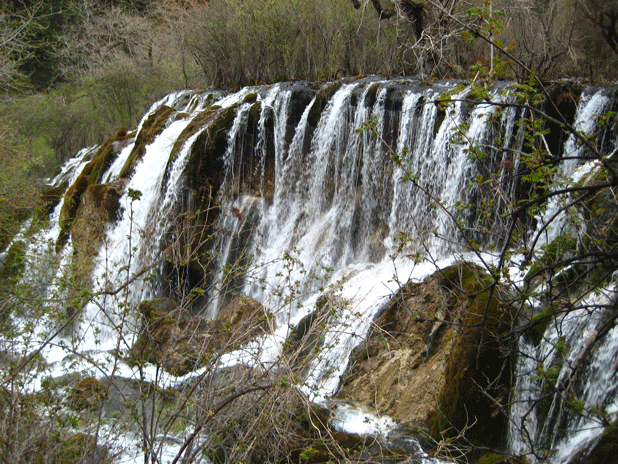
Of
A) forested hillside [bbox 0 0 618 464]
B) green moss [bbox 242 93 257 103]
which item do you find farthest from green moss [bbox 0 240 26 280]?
green moss [bbox 242 93 257 103]

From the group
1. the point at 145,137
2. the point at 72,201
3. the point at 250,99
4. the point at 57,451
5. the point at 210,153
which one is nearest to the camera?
the point at 57,451

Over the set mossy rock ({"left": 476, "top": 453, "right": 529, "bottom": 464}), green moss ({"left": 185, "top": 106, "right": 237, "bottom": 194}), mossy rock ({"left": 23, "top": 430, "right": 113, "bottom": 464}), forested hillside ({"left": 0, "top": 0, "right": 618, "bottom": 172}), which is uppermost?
forested hillside ({"left": 0, "top": 0, "right": 618, "bottom": 172})

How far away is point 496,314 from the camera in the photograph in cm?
477

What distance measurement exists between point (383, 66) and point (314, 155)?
15.0 feet

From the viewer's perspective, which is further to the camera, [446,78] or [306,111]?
[446,78]

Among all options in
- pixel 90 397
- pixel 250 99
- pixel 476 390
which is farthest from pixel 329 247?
pixel 90 397

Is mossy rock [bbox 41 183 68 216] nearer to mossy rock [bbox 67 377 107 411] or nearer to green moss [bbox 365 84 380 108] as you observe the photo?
green moss [bbox 365 84 380 108]

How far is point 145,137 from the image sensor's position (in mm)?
12312

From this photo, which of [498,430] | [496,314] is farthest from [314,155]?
[498,430]

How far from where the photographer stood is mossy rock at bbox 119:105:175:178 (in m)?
11.6

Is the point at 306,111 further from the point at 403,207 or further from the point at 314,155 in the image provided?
the point at 403,207

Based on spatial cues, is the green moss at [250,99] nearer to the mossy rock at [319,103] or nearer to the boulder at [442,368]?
the mossy rock at [319,103]

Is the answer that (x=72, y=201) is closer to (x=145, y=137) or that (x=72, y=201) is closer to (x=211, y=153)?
(x=145, y=137)

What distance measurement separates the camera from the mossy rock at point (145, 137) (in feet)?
38.2
